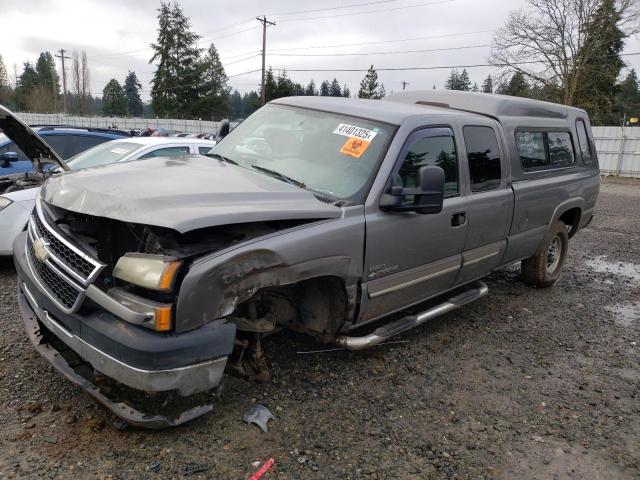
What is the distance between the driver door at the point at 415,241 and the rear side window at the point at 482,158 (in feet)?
0.71

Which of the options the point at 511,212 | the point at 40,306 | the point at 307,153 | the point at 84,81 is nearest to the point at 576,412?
the point at 511,212

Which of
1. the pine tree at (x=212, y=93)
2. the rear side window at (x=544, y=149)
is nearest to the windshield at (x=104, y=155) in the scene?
the rear side window at (x=544, y=149)

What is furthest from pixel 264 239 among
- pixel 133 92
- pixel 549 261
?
pixel 133 92

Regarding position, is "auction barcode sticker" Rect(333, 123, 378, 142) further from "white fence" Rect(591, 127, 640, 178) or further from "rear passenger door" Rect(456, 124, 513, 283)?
"white fence" Rect(591, 127, 640, 178)

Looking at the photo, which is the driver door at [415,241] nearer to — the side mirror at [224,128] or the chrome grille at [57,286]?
the chrome grille at [57,286]

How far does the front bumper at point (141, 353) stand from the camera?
237cm

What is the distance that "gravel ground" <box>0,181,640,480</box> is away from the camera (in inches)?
104

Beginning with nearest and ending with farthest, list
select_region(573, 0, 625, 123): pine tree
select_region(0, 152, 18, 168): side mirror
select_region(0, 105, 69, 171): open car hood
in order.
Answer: select_region(0, 105, 69, 171): open car hood < select_region(0, 152, 18, 168): side mirror < select_region(573, 0, 625, 123): pine tree

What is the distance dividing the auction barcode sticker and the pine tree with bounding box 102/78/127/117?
84827 mm

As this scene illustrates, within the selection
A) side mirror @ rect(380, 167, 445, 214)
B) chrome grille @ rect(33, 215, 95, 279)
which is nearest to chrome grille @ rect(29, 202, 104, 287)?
chrome grille @ rect(33, 215, 95, 279)

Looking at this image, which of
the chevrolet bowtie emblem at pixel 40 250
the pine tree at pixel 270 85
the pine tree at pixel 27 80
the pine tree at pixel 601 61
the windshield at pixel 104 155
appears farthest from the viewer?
the pine tree at pixel 27 80

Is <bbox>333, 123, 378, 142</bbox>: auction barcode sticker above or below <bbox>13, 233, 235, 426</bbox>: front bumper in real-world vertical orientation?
above

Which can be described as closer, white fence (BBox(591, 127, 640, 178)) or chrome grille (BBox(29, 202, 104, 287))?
chrome grille (BBox(29, 202, 104, 287))

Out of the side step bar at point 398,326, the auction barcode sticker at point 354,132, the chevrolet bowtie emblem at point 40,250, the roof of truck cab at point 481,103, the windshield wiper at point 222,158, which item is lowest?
the side step bar at point 398,326
